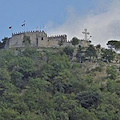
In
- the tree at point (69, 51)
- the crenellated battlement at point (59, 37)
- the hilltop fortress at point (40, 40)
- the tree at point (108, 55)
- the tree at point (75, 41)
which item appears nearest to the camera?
the tree at point (108, 55)

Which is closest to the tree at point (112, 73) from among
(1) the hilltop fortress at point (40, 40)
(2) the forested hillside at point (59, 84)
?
(2) the forested hillside at point (59, 84)

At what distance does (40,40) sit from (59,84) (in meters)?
16.9

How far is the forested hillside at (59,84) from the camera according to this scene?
6122 centimetres

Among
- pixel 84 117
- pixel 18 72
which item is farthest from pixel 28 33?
pixel 84 117

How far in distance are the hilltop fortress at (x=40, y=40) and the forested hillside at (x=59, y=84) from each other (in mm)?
2353

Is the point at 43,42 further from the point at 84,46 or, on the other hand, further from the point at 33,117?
the point at 33,117

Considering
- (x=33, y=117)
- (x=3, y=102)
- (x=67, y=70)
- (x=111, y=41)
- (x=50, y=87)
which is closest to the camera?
(x=33, y=117)

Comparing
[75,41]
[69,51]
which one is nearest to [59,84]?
[69,51]

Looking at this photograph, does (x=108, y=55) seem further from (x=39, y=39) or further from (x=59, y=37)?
(x=39, y=39)

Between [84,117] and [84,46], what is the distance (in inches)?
992

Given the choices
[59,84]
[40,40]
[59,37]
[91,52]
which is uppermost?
[59,37]

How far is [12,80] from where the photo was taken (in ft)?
233

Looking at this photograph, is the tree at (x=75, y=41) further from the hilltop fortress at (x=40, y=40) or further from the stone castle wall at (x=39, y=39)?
the stone castle wall at (x=39, y=39)

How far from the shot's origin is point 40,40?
278 feet
